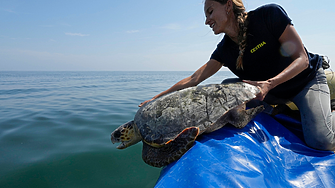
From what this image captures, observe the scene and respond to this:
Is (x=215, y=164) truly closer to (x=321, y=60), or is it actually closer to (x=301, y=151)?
(x=301, y=151)

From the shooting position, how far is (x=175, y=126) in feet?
6.61

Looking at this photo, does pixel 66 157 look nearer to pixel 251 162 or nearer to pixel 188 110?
pixel 188 110

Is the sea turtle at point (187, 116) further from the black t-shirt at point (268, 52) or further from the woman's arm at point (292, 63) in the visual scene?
the black t-shirt at point (268, 52)

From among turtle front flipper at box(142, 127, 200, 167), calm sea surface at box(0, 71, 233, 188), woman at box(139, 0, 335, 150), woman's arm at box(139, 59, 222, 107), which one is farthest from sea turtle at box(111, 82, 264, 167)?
calm sea surface at box(0, 71, 233, 188)

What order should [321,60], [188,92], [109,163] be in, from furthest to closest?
[109,163] < [321,60] < [188,92]

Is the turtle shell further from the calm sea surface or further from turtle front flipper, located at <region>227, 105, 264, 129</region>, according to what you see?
the calm sea surface

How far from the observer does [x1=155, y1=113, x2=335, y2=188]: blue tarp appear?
1.28 meters

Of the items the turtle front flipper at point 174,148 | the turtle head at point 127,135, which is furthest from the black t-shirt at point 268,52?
the turtle head at point 127,135

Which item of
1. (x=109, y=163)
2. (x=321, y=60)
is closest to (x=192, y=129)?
(x=109, y=163)

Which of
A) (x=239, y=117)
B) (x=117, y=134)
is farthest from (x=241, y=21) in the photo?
(x=117, y=134)

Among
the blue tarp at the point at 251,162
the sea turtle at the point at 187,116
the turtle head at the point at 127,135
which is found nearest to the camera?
the blue tarp at the point at 251,162

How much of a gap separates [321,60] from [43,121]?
6.31 meters

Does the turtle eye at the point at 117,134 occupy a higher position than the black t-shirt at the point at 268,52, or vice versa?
the black t-shirt at the point at 268,52

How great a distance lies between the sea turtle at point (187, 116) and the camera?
6.23ft
